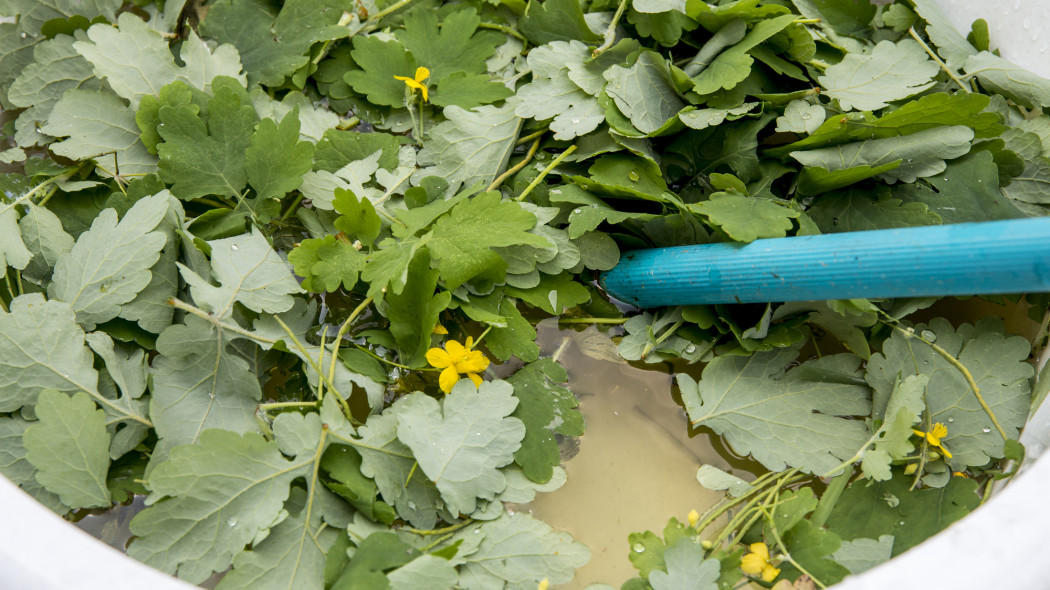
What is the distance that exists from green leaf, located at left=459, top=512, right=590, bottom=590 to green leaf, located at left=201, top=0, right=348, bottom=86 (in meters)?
0.73

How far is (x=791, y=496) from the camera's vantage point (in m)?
0.87

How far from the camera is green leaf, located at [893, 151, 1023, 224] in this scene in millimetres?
910

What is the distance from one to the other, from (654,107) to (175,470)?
747 millimetres

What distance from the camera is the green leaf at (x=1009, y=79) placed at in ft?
3.12

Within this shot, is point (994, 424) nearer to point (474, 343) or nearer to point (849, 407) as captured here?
point (849, 407)

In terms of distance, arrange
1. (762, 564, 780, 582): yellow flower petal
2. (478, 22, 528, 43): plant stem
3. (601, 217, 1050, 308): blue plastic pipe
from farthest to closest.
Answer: (478, 22, 528, 43): plant stem, (762, 564, 780, 582): yellow flower petal, (601, 217, 1050, 308): blue plastic pipe

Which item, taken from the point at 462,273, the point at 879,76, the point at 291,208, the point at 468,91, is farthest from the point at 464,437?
the point at 879,76

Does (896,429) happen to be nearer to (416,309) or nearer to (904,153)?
(904,153)

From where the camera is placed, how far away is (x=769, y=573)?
31.7 inches

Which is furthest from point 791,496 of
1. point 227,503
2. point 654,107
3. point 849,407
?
point 227,503

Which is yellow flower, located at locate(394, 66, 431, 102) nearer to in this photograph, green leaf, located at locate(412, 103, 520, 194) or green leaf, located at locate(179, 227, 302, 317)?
green leaf, located at locate(412, 103, 520, 194)

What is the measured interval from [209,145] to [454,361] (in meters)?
0.45

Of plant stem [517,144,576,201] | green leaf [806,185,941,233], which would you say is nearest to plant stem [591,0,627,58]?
plant stem [517,144,576,201]

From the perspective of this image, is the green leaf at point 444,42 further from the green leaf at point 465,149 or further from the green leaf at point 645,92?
the green leaf at point 645,92
